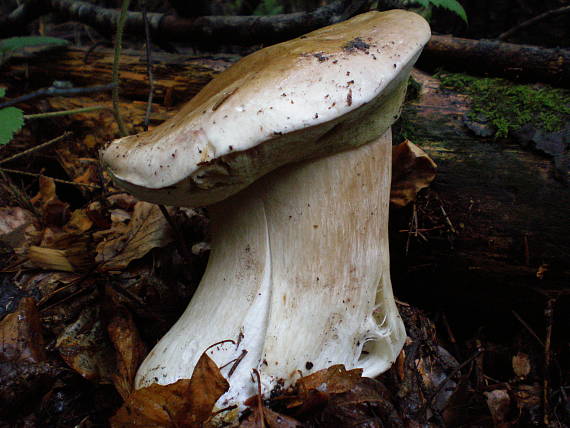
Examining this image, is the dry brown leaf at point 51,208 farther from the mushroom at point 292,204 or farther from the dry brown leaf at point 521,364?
the dry brown leaf at point 521,364

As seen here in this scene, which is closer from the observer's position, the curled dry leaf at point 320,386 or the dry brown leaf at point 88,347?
the curled dry leaf at point 320,386

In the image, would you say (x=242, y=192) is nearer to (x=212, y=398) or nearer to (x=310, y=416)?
(x=212, y=398)

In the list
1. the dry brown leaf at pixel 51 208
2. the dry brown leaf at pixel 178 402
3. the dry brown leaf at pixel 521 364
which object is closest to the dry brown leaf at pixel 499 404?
the dry brown leaf at pixel 521 364

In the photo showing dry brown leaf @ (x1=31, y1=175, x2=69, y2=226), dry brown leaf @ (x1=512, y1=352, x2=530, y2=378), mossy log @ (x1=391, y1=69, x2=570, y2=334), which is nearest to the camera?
mossy log @ (x1=391, y1=69, x2=570, y2=334)

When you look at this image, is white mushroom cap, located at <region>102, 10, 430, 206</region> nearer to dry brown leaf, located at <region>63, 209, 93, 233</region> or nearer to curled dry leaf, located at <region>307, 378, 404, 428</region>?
curled dry leaf, located at <region>307, 378, 404, 428</region>

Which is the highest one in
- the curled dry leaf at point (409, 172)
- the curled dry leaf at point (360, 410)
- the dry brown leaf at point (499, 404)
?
the curled dry leaf at point (409, 172)

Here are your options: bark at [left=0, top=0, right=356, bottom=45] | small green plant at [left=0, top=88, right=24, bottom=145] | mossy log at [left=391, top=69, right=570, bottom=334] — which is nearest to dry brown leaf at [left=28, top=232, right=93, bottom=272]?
small green plant at [left=0, top=88, right=24, bottom=145]
